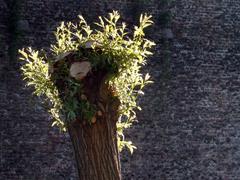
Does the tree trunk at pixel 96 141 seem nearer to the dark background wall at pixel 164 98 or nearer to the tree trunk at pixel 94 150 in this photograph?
the tree trunk at pixel 94 150

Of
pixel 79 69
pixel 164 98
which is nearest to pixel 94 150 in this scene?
pixel 79 69

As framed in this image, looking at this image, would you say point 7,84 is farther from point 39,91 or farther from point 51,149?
point 39,91

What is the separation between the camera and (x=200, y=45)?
10.9m

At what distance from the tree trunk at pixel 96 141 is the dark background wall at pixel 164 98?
5.42m

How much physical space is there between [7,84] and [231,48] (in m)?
4.45

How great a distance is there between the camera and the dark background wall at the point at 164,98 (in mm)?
9383

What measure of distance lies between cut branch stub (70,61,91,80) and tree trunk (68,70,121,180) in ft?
0.32

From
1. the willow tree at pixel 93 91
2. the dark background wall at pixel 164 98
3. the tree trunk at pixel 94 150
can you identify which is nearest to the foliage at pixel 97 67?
the willow tree at pixel 93 91

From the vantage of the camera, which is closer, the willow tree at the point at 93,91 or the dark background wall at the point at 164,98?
the willow tree at the point at 93,91

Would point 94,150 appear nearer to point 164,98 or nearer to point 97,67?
point 97,67

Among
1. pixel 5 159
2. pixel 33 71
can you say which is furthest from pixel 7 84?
pixel 33 71

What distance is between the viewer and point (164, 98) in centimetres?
1041

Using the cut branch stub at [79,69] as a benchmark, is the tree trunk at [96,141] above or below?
below

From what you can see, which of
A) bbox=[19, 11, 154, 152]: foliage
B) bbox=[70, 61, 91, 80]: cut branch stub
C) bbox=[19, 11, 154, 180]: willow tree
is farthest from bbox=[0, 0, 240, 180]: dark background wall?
bbox=[70, 61, 91, 80]: cut branch stub
